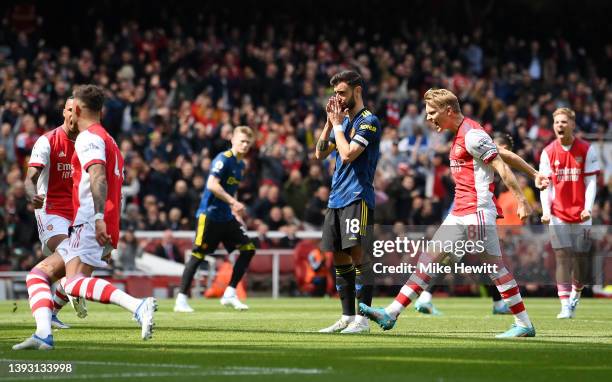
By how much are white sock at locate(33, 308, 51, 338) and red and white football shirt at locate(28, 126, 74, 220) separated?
3.12 meters

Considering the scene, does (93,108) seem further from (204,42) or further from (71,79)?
(204,42)

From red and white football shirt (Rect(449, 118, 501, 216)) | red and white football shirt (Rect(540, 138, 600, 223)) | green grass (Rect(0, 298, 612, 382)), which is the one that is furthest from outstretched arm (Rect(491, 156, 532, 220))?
red and white football shirt (Rect(540, 138, 600, 223))

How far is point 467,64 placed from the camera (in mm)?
36156

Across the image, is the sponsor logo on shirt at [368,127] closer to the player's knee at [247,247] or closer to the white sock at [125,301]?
the white sock at [125,301]

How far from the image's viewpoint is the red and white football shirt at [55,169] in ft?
41.6

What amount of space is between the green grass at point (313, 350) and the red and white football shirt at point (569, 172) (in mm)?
1540

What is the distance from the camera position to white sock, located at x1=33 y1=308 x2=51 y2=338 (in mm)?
9672

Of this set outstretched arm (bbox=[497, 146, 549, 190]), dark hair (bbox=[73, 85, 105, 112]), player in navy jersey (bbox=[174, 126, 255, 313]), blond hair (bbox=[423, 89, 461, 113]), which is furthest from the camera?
player in navy jersey (bbox=[174, 126, 255, 313])

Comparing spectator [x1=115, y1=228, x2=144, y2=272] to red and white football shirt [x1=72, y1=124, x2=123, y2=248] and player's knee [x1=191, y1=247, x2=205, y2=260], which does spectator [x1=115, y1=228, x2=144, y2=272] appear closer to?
player's knee [x1=191, y1=247, x2=205, y2=260]

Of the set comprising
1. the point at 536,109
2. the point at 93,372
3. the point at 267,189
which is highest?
the point at 536,109

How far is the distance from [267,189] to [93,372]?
17102mm

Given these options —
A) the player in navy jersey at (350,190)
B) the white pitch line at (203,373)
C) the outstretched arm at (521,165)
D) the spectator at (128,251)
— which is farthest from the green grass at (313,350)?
the spectator at (128,251)

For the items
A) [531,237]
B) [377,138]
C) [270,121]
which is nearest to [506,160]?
[377,138]

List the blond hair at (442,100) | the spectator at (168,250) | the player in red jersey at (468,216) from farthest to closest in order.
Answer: the spectator at (168,250), the blond hair at (442,100), the player in red jersey at (468,216)
